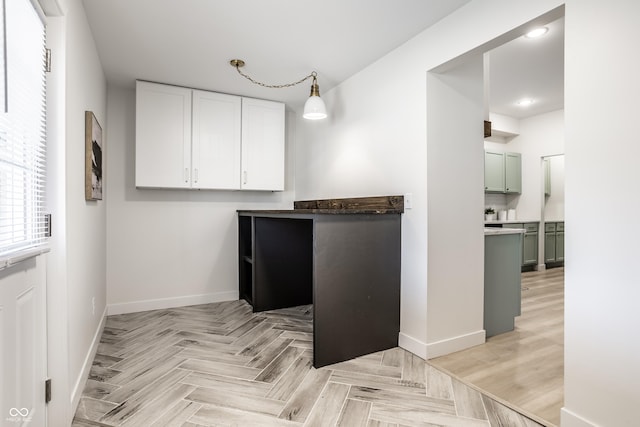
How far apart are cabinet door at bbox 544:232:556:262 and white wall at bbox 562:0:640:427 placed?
505cm

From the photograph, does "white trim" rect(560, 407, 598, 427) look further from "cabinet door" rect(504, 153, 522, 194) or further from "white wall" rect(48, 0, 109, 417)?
"cabinet door" rect(504, 153, 522, 194)

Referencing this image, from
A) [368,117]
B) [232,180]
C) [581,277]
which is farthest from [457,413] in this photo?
[232,180]

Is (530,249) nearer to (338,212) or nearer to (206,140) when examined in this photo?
(338,212)

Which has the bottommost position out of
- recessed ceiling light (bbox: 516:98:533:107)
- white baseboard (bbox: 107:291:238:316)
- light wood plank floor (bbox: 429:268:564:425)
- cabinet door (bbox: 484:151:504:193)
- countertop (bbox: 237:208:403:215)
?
light wood plank floor (bbox: 429:268:564:425)

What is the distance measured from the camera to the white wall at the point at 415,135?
1.98m

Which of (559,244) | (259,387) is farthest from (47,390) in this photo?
(559,244)

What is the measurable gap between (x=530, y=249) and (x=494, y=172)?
144 cm

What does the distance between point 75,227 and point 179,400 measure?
1.12 metres

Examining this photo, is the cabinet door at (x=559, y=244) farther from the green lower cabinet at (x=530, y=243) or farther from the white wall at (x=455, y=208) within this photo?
the white wall at (x=455, y=208)

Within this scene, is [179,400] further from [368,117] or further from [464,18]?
[464,18]

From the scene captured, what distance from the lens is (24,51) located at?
1.27 metres

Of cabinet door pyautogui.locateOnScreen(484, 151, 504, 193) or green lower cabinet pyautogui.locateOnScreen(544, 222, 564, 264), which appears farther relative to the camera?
green lower cabinet pyautogui.locateOnScreen(544, 222, 564, 264)

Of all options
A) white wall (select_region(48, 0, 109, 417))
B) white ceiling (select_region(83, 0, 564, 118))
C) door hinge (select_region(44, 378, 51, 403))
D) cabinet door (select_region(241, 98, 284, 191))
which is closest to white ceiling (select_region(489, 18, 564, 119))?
white ceiling (select_region(83, 0, 564, 118))

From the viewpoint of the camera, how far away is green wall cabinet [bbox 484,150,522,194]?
18.1ft
